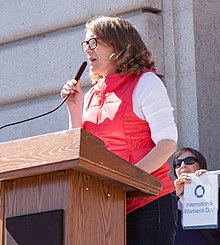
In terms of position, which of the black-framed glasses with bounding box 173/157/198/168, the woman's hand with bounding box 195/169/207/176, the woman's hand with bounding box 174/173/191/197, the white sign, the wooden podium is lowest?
the wooden podium

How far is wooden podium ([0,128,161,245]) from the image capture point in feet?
10.7

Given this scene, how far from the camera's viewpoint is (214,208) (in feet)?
18.3

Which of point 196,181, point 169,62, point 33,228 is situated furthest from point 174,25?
point 33,228

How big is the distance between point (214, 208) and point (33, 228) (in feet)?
7.88

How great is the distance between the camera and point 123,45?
167 inches

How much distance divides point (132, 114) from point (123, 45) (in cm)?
37

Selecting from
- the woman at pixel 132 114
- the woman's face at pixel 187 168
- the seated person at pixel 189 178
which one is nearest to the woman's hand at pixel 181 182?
the seated person at pixel 189 178

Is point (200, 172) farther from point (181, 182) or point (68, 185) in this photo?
point (68, 185)

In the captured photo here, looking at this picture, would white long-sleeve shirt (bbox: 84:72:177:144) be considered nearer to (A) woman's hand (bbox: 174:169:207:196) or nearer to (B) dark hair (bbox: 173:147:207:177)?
(A) woman's hand (bbox: 174:169:207:196)

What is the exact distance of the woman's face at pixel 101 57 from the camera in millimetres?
4246

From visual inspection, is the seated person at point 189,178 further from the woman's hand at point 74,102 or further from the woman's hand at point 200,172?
the woman's hand at point 74,102

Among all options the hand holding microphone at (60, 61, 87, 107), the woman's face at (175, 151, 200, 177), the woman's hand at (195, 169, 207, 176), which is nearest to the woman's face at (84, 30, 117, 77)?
the hand holding microphone at (60, 61, 87, 107)

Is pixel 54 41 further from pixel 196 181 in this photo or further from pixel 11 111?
pixel 196 181

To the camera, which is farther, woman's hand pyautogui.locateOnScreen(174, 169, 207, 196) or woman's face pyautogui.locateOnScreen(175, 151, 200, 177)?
woman's face pyautogui.locateOnScreen(175, 151, 200, 177)
